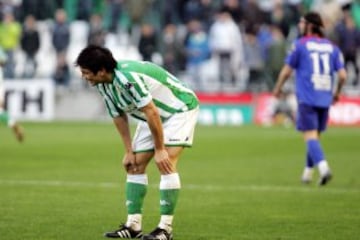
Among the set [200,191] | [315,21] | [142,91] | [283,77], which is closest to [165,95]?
[142,91]

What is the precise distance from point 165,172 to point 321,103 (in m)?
6.82

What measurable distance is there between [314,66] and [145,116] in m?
7.11

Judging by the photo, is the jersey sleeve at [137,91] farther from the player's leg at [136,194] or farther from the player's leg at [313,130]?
the player's leg at [313,130]

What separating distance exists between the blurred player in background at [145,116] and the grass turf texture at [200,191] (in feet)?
1.51

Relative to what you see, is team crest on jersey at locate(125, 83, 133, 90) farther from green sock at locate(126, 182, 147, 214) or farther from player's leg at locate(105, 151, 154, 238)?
green sock at locate(126, 182, 147, 214)

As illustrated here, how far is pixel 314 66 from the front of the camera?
17.2 meters

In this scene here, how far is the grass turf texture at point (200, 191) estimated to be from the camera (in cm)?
1171

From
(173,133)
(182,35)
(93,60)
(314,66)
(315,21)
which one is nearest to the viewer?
(93,60)

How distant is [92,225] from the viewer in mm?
11914

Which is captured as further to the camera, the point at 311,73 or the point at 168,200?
the point at 311,73

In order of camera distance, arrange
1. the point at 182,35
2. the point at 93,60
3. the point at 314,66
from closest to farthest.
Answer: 1. the point at 93,60
2. the point at 314,66
3. the point at 182,35

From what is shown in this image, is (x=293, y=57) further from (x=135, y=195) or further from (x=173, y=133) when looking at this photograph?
(x=135, y=195)

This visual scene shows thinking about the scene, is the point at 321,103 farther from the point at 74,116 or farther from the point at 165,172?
the point at 74,116

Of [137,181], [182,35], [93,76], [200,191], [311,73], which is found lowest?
[182,35]
